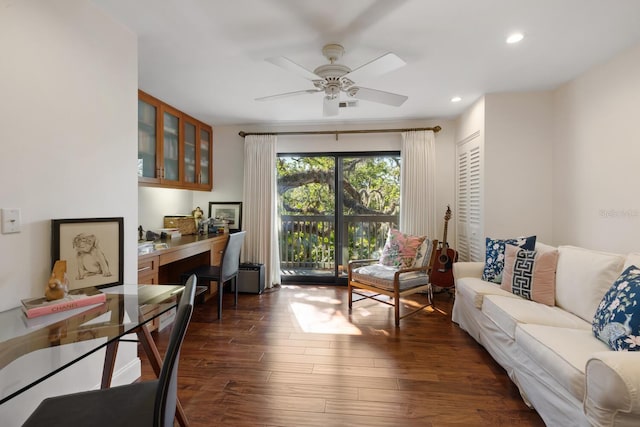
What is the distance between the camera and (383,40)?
7.11 feet

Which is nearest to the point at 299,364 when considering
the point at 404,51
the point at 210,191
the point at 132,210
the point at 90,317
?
the point at 90,317

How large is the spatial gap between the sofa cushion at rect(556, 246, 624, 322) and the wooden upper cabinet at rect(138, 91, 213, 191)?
12.3 ft

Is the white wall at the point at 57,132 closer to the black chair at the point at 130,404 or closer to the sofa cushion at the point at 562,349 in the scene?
the black chair at the point at 130,404

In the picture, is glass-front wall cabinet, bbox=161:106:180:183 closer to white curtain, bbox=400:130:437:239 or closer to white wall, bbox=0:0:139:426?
white wall, bbox=0:0:139:426

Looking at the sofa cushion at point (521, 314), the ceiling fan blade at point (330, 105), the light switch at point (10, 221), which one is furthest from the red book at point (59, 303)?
the sofa cushion at point (521, 314)

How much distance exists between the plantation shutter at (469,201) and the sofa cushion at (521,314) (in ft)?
3.74

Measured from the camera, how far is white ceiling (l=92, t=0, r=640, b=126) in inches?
71.7

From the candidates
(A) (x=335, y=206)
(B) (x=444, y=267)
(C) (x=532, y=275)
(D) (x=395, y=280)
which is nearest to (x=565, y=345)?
(C) (x=532, y=275)

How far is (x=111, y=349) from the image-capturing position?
5.23 ft

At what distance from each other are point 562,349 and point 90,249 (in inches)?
103

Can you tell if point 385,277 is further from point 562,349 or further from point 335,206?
point 562,349

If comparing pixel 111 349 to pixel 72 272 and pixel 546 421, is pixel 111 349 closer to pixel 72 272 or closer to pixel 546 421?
pixel 72 272

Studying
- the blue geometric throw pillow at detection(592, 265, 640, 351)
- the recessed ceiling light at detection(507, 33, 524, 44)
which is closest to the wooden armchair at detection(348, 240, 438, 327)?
the blue geometric throw pillow at detection(592, 265, 640, 351)

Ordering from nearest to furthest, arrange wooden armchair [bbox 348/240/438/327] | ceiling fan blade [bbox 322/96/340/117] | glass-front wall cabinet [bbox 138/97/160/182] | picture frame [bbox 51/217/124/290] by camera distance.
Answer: picture frame [bbox 51/217/124/290] → ceiling fan blade [bbox 322/96/340/117] → glass-front wall cabinet [bbox 138/97/160/182] → wooden armchair [bbox 348/240/438/327]
